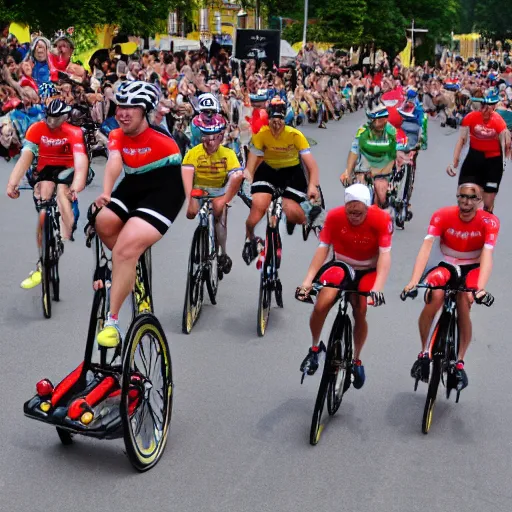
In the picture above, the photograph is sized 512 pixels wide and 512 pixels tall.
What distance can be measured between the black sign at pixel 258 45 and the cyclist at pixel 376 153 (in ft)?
64.4

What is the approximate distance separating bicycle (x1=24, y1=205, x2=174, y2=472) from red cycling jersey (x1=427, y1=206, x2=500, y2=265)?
2.32m

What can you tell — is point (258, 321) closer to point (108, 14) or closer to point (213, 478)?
point (213, 478)

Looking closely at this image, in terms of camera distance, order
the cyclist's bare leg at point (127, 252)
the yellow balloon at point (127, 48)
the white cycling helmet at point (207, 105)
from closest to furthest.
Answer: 1. the cyclist's bare leg at point (127, 252)
2. the white cycling helmet at point (207, 105)
3. the yellow balloon at point (127, 48)

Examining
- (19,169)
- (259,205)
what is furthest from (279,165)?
(19,169)

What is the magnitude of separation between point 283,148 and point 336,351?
410 cm

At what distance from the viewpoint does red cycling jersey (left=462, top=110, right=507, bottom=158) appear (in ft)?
44.4

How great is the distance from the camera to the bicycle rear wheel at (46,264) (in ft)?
31.6

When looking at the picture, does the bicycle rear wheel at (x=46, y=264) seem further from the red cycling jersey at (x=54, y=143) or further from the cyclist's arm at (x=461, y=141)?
the cyclist's arm at (x=461, y=141)

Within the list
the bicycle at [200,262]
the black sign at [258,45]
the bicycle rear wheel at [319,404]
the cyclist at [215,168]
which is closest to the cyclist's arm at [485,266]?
the bicycle rear wheel at [319,404]

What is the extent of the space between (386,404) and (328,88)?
29917mm

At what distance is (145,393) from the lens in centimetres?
609

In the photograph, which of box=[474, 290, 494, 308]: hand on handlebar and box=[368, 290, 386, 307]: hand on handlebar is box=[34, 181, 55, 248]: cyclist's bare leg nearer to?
box=[368, 290, 386, 307]: hand on handlebar

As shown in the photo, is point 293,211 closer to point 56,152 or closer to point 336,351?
point 56,152

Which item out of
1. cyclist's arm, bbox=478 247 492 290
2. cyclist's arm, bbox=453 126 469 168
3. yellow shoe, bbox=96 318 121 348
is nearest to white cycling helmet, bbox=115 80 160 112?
yellow shoe, bbox=96 318 121 348
